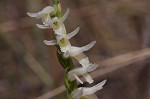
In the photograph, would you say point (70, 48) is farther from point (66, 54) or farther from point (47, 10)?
point (47, 10)

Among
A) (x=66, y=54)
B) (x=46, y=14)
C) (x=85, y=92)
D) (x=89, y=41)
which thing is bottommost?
(x=89, y=41)

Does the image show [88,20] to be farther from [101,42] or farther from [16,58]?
[16,58]

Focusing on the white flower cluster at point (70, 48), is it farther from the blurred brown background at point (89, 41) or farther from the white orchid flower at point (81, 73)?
the blurred brown background at point (89, 41)

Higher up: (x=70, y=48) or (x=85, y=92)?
(x=70, y=48)

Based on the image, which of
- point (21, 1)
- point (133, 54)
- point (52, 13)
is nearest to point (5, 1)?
point (21, 1)

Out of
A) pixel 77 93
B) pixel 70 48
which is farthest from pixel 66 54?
pixel 77 93

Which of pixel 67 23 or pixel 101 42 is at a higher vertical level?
pixel 67 23

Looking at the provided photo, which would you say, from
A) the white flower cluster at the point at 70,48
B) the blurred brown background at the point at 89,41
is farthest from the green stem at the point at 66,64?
the blurred brown background at the point at 89,41

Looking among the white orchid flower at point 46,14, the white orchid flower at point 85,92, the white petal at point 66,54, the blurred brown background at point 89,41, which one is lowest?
the blurred brown background at point 89,41
